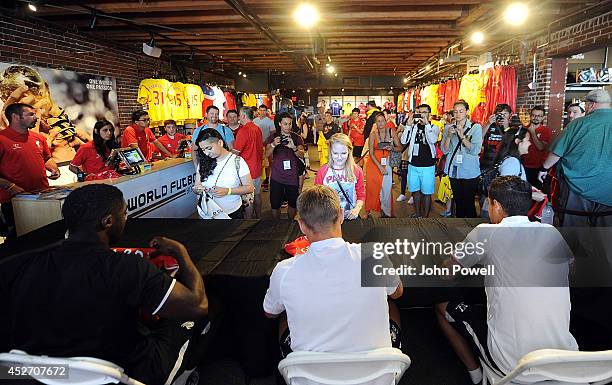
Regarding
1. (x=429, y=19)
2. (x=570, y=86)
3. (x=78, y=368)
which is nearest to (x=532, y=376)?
(x=78, y=368)

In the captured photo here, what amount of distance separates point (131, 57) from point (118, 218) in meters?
7.18

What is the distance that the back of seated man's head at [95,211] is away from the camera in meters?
1.63

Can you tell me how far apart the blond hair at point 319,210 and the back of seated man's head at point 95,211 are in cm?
76

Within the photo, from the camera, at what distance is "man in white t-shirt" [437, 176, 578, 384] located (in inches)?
70.4

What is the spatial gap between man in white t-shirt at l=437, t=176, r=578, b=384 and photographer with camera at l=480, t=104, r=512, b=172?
3.26m

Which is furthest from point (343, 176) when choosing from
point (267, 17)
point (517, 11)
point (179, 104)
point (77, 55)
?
point (179, 104)

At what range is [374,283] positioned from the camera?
1688mm

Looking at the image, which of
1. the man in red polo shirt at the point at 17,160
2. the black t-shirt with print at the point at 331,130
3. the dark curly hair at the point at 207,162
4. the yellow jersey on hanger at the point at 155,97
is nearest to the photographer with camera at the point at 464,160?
the dark curly hair at the point at 207,162

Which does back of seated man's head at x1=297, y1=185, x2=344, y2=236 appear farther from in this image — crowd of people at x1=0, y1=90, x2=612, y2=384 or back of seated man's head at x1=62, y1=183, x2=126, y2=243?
back of seated man's head at x1=62, y1=183, x2=126, y2=243

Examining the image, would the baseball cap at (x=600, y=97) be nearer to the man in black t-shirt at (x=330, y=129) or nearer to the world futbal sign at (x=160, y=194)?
the world futbal sign at (x=160, y=194)

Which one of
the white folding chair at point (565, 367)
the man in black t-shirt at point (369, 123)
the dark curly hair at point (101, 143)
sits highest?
the man in black t-shirt at point (369, 123)

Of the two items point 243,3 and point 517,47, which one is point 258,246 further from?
point 517,47

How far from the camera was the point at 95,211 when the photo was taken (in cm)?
166

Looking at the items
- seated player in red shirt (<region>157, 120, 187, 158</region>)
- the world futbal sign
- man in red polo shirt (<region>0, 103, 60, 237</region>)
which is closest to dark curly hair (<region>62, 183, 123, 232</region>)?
man in red polo shirt (<region>0, 103, 60, 237</region>)
